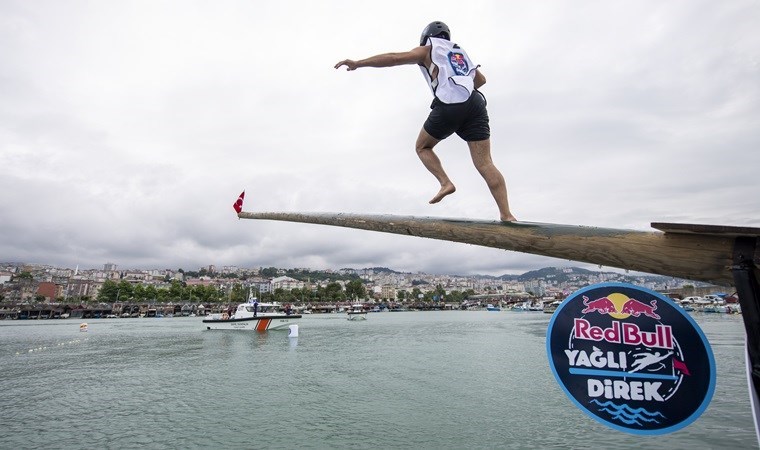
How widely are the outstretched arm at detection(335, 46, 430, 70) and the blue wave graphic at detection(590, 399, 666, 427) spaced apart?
2.55 meters

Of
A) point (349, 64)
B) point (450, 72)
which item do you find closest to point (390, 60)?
point (349, 64)

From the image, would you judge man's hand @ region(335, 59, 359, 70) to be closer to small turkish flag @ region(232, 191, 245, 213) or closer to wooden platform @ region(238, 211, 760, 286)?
wooden platform @ region(238, 211, 760, 286)

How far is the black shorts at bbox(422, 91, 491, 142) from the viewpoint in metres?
2.97

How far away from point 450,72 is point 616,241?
5.45 ft

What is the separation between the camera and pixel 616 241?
210 cm

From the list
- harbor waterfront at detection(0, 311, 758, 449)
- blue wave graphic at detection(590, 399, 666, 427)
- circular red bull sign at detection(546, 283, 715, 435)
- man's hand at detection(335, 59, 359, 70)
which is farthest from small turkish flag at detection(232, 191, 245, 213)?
harbor waterfront at detection(0, 311, 758, 449)

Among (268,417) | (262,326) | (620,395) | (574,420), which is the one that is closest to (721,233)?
(620,395)

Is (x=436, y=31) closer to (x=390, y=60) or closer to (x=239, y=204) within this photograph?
(x=390, y=60)

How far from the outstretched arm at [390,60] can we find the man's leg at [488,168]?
30.3 inches

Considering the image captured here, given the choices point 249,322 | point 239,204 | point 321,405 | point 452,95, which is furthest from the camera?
point 249,322

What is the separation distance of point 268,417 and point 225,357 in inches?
670

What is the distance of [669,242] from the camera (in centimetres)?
197

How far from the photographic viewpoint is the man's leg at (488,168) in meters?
3.01

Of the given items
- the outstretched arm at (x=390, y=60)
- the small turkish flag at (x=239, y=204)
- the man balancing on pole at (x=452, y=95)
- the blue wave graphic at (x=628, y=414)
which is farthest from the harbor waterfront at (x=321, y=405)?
the outstretched arm at (x=390, y=60)
